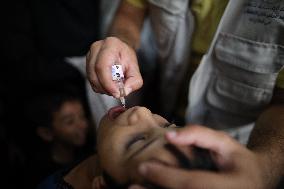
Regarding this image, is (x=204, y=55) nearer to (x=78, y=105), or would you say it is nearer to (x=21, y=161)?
(x=78, y=105)

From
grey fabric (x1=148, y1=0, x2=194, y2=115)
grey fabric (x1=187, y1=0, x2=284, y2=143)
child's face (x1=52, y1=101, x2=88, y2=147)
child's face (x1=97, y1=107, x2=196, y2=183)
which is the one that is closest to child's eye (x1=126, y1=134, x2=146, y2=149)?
child's face (x1=97, y1=107, x2=196, y2=183)

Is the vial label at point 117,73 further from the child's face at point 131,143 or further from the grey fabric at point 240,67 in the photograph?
the grey fabric at point 240,67

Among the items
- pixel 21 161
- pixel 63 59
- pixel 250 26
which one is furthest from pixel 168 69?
pixel 21 161

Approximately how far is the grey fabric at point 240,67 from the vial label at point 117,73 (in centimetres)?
26

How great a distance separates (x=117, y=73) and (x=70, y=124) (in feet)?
2.39

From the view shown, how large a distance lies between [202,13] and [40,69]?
26.9 inches

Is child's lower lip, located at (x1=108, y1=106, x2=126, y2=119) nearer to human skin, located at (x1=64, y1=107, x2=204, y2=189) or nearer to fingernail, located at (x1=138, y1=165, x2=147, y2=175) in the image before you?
human skin, located at (x1=64, y1=107, x2=204, y2=189)

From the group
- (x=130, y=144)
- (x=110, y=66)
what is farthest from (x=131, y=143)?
(x=110, y=66)

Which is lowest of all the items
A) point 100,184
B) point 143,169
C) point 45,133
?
point 45,133

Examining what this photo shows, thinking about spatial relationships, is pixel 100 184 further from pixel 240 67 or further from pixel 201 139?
pixel 240 67

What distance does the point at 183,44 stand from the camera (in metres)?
1.08

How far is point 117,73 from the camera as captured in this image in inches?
32.0

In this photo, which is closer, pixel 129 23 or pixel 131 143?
pixel 131 143

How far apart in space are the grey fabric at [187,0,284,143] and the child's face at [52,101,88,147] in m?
0.56
